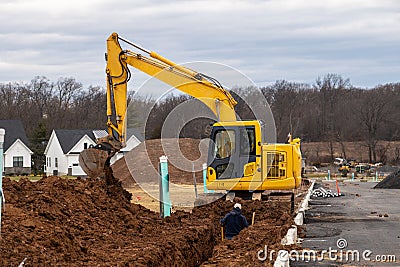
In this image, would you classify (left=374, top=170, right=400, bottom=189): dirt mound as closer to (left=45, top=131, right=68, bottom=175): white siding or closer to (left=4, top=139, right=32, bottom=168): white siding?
(left=45, top=131, right=68, bottom=175): white siding

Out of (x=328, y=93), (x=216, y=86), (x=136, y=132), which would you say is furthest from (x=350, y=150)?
(x=216, y=86)

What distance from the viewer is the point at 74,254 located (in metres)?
10.0

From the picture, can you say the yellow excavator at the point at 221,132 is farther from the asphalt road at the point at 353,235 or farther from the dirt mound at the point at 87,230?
the dirt mound at the point at 87,230

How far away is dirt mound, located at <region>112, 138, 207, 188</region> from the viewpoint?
4872 cm

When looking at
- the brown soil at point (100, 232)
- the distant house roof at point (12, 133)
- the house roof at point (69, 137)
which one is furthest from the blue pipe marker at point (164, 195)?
the distant house roof at point (12, 133)

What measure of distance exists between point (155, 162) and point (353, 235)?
4292 centimetres

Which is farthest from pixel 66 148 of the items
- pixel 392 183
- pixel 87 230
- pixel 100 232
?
pixel 87 230

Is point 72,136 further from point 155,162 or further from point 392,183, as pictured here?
point 392,183

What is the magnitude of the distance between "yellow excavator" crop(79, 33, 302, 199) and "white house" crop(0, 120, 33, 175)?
51454 mm

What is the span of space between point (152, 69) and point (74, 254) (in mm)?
11090

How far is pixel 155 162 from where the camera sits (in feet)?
184

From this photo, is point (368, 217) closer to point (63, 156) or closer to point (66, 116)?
point (63, 156)

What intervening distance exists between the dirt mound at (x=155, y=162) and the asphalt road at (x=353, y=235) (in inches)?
1065

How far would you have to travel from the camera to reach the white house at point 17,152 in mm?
70125
